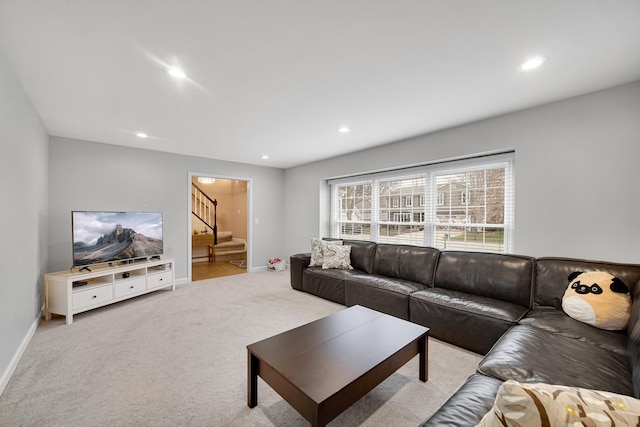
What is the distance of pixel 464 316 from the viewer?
239 centimetres

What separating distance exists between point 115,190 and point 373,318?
14.6 feet

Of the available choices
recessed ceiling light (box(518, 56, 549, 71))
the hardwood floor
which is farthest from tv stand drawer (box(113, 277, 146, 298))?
recessed ceiling light (box(518, 56, 549, 71))

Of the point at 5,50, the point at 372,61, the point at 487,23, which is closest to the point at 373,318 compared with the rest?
the point at 372,61

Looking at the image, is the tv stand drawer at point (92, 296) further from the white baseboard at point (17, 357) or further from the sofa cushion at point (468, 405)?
the sofa cushion at point (468, 405)

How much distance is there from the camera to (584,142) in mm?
2584

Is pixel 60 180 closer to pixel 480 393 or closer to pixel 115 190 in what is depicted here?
pixel 115 190

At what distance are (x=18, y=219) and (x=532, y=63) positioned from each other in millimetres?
4550

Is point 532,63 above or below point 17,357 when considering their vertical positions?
above

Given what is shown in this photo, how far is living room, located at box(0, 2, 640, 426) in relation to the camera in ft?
7.14

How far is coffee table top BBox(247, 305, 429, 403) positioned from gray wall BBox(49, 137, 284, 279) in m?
3.84

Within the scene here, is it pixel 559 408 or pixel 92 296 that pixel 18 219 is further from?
pixel 559 408

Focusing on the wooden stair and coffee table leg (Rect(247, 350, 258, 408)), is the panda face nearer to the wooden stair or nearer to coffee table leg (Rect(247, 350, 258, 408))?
coffee table leg (Rect(247, 350, 258, 408))

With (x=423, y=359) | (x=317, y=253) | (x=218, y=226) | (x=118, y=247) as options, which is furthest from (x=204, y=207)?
(x=423, y=359)

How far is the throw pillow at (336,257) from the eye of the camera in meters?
4.11
